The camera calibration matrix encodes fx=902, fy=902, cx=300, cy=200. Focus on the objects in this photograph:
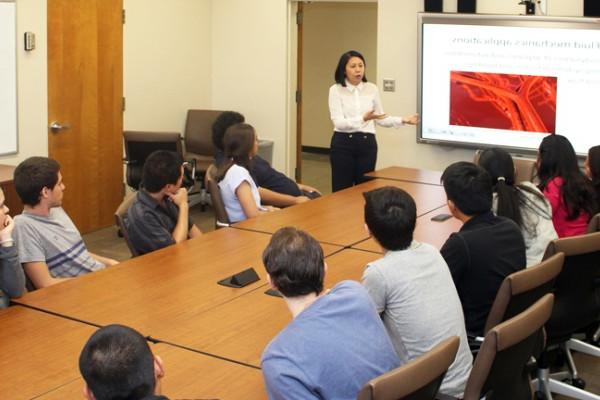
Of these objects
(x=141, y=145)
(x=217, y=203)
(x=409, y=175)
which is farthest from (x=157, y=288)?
(x=141, y=145)

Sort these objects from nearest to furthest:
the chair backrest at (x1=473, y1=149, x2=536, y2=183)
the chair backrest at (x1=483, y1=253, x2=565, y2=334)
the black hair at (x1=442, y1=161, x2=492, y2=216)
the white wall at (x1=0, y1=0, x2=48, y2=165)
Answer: the chair backrest at (x1=483, y1=253, x2=565, y2=334), the black hair at (x1=442, y1=161, x2=492, y2=216), the chair backrest at (x1=473, y1=149, x2=536, y2=183), the white wall at (x1=0, y1=0, x2=48, y2=165)

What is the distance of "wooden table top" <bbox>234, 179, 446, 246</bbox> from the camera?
4719 mm

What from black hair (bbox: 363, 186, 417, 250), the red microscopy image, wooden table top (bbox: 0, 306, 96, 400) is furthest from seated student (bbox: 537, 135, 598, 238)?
the red microscopy image

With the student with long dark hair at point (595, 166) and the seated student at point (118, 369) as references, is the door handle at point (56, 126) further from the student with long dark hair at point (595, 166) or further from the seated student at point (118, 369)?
the seated student at point (118, 369)

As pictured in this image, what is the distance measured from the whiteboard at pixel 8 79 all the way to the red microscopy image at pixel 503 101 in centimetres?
375

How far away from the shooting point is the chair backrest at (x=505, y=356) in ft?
8.96

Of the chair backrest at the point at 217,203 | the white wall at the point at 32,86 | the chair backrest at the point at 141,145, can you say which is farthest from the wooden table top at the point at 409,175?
the white wall at the point at 32,86

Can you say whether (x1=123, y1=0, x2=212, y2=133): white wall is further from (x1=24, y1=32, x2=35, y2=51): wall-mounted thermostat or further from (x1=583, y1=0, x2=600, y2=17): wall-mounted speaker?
(x1=583, y1=0, x2=600, y2=17): wall-mounted speaker

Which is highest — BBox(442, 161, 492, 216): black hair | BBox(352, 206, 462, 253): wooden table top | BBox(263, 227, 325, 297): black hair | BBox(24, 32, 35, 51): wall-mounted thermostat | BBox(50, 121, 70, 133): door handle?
BBox(24, 32, 35, 51): wall-mounted thermostat

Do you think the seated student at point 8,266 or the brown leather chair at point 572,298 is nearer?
the seated student at point 8,266

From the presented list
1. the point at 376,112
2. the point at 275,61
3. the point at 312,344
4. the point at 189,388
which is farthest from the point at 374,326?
the point at 275,61

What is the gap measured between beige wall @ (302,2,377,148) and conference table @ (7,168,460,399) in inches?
265

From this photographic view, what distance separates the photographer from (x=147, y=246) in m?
4.43

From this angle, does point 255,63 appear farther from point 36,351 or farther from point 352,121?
point 36,351
